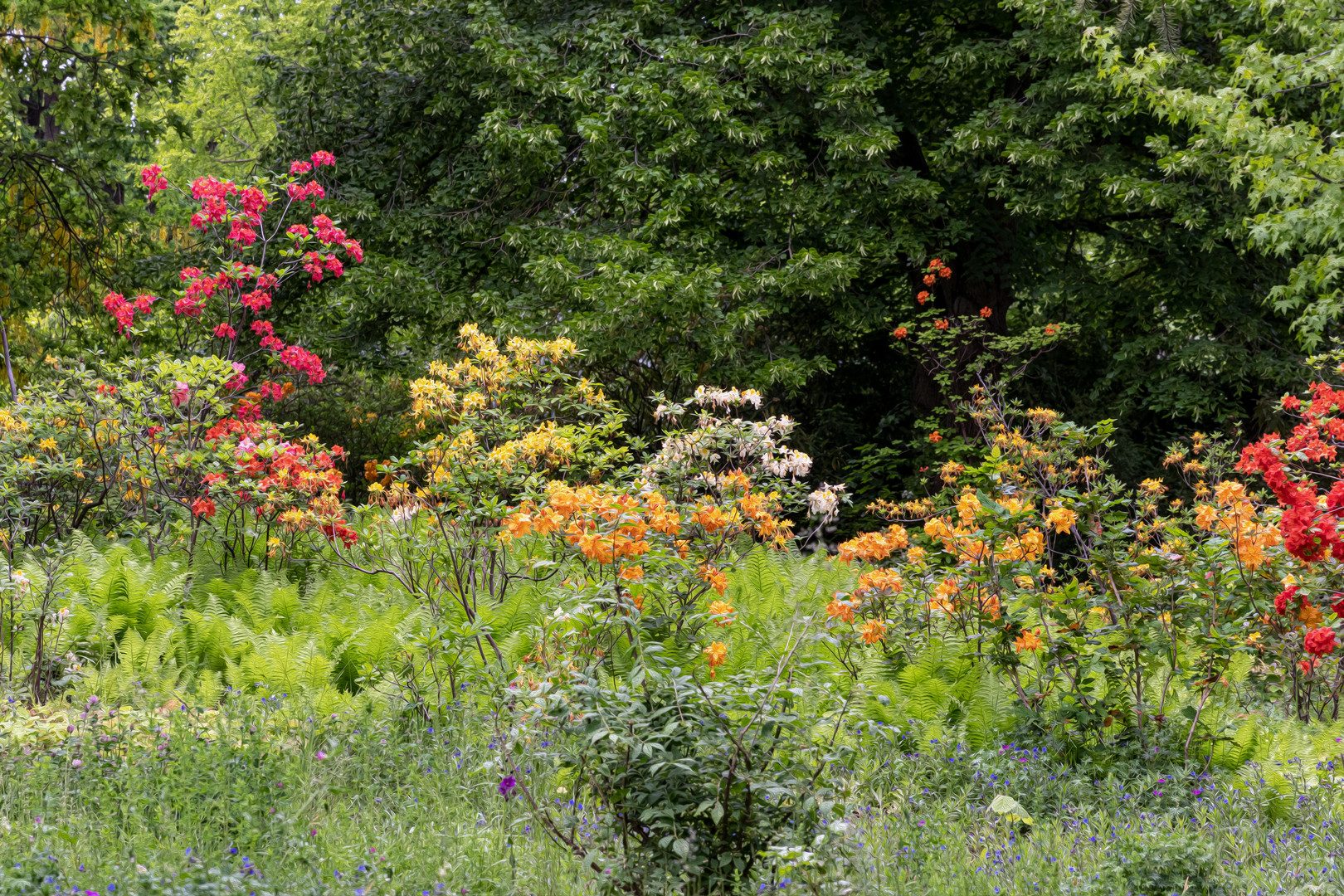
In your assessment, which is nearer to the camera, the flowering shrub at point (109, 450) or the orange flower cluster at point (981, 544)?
the orange flower cluster at point (981, 544)

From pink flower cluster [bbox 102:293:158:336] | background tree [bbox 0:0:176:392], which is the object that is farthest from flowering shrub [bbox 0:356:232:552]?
background tree [bbox 0:0:176:392]

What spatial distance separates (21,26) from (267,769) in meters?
10.4

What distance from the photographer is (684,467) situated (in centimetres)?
567

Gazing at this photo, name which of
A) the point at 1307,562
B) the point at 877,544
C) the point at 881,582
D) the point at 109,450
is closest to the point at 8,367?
the point at 109,450

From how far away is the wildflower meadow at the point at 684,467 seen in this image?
3369 millimetres

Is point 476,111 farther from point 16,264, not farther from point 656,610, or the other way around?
point 656,610

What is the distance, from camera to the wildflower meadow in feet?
11.1

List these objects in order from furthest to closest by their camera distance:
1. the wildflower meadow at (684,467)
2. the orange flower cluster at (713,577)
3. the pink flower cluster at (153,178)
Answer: the pink flower cluster at (153,178)
the orange flower cluster at (713,577)
the wildflower meadow at (684,467)

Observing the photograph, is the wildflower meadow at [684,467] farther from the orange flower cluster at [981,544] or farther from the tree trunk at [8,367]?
the tree trunk at [8,367]

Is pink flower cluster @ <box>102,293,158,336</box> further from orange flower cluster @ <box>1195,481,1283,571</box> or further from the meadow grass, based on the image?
orange flower cluster @ <box>1195,481,1283,571</box>

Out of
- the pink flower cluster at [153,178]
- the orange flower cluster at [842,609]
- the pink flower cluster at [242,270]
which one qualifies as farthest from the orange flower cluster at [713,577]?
the pink flower cluster at [153,178]

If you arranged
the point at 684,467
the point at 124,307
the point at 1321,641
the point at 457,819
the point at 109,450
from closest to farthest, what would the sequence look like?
the point at 457,819
the point at 1321,641
the point at 684,467
the point at 109,450
the point at 124,307

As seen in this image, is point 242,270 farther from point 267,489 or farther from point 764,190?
point 764,190

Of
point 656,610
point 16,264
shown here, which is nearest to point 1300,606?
point 656,610
